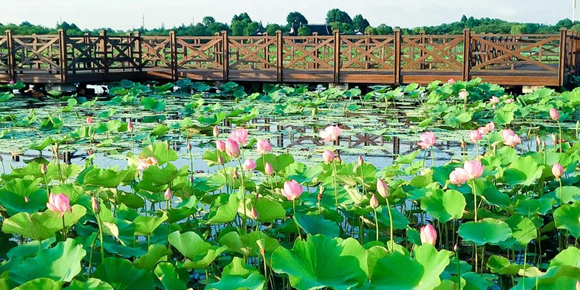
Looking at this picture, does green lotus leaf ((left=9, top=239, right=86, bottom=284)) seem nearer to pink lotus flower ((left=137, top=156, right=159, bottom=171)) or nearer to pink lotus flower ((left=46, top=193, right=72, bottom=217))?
pink lotus flower ((left=46, top=193, right=72, bottom=217))

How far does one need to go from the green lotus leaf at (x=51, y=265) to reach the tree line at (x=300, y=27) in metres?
29.4

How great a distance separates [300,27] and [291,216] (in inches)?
1537

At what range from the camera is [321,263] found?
5.56 ft

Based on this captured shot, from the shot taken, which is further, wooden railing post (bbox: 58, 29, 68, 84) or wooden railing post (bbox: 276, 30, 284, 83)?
wooden railing post (bbox: 276, 30, 284, 83)

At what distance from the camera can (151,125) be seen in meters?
6.98

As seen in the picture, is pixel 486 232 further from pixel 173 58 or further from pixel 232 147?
pixel 173 58

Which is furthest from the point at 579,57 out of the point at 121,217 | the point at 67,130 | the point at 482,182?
the point at 121,217

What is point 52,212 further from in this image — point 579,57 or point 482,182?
point 579,57

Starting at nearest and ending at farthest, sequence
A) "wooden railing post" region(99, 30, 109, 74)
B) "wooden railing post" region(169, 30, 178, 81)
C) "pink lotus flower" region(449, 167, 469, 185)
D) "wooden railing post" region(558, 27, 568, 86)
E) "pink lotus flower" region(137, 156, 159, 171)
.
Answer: "pink lotus flower" region(449, 167, 469, 185)
"pink lotus flower" region(137, 156, 159, 171)
"wooden railing post" region(558, 27, 568, 86)
"wooden railing post" region(99, 30, 109, 74)
"wooden railing post" region(169, 30, 178, 81)

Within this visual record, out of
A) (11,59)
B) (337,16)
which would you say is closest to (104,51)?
(11,59)

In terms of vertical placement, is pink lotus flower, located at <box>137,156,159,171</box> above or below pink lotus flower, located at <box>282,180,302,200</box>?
below

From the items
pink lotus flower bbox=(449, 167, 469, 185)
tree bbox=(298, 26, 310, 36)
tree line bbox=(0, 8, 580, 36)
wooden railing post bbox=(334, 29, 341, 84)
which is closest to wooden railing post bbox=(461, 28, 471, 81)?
wooden railing post bbox=(334, 29, 341, 84)

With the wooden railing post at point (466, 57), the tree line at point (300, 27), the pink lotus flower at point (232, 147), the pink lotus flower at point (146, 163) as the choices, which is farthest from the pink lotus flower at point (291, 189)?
the tree line at point (300, 27)

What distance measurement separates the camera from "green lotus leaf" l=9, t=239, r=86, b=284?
69.0 inches
